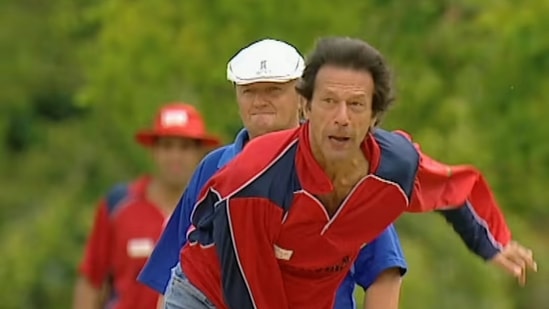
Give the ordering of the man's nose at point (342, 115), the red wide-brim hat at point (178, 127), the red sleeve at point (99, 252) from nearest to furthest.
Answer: the man's nose at point (342, 115) < the red sleeve at point (99, 252) < the red wide-brim hat at point (178, 127)

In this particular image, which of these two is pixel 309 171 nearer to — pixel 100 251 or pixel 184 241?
pixel 184 241

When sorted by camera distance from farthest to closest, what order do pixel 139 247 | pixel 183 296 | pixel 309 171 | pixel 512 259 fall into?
pixel 139 247 → pixel 512 259 → pixel 183 296 → pixel 309 171

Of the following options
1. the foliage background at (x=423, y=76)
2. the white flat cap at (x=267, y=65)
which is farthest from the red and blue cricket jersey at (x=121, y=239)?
the white flat cap at (x=267, y=65)

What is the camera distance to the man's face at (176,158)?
9.63 m

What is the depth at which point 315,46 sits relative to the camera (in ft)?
19.8

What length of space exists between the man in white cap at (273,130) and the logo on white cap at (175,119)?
3.25 m

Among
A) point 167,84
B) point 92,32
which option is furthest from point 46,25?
point 167,84

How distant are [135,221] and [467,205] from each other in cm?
345

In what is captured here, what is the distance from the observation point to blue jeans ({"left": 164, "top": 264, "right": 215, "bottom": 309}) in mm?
6219

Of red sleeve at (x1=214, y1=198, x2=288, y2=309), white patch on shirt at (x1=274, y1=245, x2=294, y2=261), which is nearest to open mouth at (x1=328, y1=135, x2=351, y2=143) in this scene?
red sleeve at (x1=214, y1=198, x2=288, y2=309)

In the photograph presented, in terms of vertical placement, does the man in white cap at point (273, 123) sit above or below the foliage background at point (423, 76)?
above

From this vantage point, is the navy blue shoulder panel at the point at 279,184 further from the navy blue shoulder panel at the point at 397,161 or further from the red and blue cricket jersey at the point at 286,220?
the navy blue shoulder panel at the point at 397,161

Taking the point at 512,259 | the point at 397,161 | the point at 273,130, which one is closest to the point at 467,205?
the point at 512,259

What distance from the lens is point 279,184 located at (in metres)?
5.94
